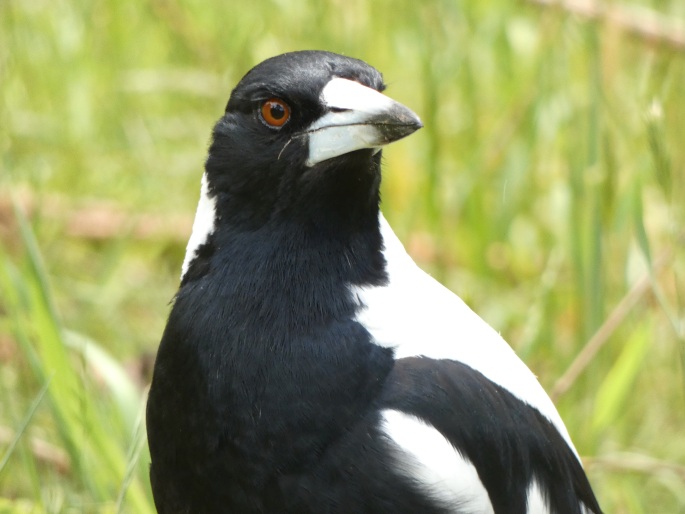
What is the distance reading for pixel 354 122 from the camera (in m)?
1.50

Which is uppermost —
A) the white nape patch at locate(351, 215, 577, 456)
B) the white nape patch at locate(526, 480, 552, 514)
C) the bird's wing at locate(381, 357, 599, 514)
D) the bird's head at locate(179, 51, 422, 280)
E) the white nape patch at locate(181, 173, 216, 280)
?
the bird's head at locate(179, 51, 422, 280)

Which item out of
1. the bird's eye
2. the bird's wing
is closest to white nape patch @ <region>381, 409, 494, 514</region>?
the bird's wing

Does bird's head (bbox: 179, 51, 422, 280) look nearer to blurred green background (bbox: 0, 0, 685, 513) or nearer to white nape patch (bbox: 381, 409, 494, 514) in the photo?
white nape patch (bbox: 381, 409, 494, 514)

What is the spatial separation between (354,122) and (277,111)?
0.15 m

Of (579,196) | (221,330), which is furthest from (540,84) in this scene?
(221,330)

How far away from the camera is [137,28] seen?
129 inches

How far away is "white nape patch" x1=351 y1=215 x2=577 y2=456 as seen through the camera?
1529 mm

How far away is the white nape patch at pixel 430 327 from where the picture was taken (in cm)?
153

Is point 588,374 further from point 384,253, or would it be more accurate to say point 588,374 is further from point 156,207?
point 156,207

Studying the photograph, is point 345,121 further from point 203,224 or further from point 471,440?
point 471,440

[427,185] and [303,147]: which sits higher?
[427,185]

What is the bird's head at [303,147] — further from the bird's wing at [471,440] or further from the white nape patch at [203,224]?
the bird's wing at [471,440]

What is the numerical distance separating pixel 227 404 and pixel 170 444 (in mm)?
111

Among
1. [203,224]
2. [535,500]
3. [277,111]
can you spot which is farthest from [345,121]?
[535,500]
